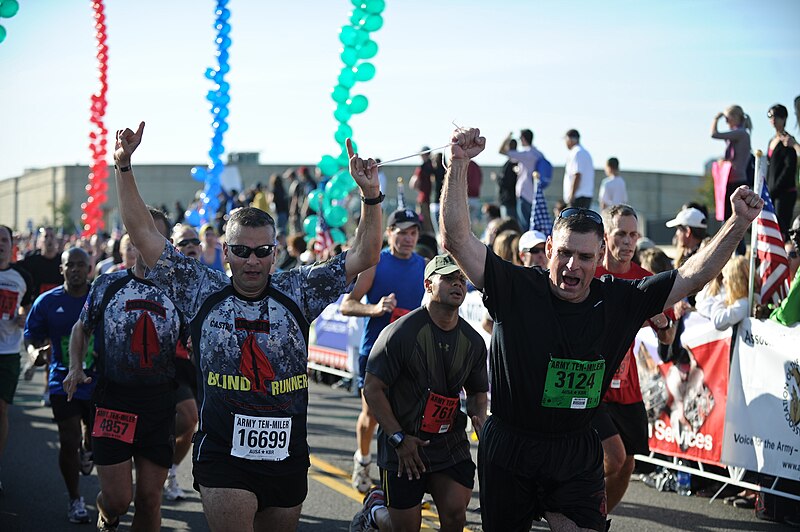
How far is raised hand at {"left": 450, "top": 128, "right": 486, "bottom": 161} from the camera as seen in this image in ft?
14.3

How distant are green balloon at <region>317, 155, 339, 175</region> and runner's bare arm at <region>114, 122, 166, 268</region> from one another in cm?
1072

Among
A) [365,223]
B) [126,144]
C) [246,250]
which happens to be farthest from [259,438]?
[126,144]

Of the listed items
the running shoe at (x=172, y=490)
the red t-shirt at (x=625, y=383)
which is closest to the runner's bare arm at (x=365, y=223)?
the red t-shirt at (x=625, y=383)

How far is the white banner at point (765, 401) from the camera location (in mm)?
7484

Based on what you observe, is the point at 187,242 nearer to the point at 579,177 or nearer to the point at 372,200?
the point at 372,200

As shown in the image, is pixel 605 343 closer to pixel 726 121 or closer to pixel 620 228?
pixel 620 228

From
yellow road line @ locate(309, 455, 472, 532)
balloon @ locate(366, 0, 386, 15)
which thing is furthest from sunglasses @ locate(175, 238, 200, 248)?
balloon @ locate(366, 0, 386, 15)

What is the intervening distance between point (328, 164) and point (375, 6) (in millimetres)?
2801

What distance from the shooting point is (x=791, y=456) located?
292 inches

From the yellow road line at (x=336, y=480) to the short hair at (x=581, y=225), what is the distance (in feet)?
11.8

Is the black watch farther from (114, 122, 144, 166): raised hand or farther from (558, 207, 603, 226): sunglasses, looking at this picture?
(114, 122, 144, 166): raised hand

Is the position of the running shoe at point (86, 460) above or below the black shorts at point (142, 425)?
below

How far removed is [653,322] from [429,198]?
460 inches

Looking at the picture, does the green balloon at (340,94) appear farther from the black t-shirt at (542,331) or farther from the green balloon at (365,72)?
the black t-shirt at (542,331)
